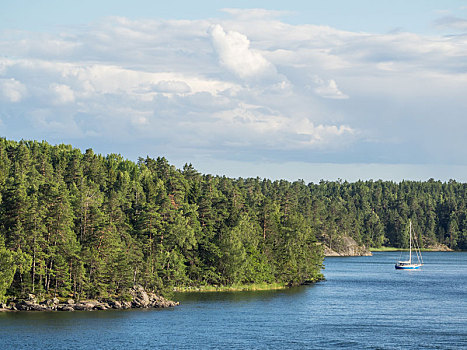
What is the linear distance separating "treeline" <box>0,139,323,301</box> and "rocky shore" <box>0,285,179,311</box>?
1.58m

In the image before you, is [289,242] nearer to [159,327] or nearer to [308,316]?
[308,316]

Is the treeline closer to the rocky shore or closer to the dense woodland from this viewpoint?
the dense woodland

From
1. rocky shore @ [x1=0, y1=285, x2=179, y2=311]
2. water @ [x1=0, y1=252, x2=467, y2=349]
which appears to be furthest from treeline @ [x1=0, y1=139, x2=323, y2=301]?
water @ [x1=0, y1=252, x2=467, y2=349]

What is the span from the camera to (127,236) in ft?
379

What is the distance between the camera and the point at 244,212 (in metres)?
151

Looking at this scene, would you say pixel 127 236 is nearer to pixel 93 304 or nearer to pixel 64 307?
pixel 93 304

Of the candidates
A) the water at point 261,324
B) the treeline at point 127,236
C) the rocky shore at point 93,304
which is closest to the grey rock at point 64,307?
the rocky shore at point 93,304

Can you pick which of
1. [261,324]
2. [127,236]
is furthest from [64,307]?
[261,324]

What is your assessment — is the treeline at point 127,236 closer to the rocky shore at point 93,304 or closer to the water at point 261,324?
the rocky shore at point 93,304

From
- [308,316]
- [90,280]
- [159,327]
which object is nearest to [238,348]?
[159,327]

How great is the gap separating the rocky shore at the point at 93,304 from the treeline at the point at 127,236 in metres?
1.58

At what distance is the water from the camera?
81.1 m

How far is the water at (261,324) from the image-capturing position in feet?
266

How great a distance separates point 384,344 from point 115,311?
41188mm
